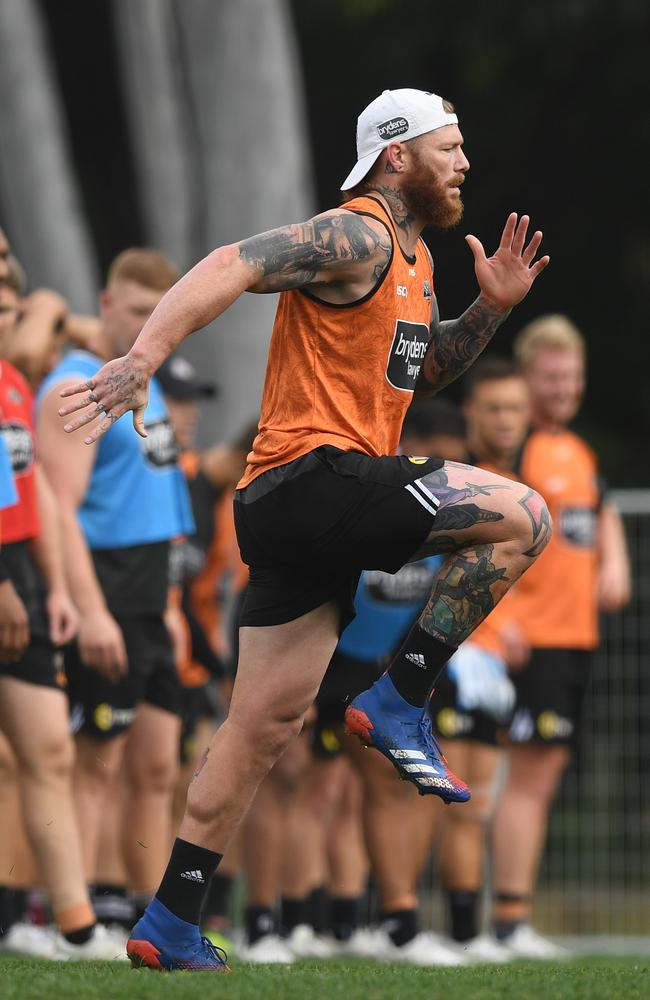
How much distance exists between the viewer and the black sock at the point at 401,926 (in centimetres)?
821

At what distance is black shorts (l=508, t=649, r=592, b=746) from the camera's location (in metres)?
9.51

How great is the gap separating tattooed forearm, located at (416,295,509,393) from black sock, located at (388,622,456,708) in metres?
0.99

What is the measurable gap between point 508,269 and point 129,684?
8.73ft

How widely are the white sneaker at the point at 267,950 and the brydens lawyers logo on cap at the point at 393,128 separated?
4003 millimetres

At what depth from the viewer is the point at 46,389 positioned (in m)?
7.36

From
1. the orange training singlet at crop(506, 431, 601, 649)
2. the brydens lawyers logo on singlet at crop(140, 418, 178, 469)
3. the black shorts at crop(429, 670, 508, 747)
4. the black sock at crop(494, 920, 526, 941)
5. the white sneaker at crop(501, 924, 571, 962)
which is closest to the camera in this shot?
the brydens lawyers logo on singlet at crop(140, 418, 178, 469)

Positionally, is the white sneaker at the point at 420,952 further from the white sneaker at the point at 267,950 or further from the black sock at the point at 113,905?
the black sock at the point at 113,905

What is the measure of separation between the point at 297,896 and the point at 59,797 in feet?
7.83

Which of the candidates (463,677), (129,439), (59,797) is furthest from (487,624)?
(59,797)

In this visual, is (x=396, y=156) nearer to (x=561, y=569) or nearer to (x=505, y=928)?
(x=561, y=569)

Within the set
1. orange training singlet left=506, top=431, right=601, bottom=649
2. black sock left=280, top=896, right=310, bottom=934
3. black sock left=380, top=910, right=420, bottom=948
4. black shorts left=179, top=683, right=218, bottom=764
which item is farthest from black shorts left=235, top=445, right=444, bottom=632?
orange training singlet left=506, top=431, right=601, bottom=649

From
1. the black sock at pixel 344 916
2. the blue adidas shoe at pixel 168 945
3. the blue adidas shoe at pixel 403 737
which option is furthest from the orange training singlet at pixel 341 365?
the black sock at pixel 344 916

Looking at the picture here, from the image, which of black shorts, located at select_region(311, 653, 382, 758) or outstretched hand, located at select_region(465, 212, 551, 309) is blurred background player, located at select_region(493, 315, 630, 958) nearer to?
black shorts, located at select_region(311, 653, 382, 758)

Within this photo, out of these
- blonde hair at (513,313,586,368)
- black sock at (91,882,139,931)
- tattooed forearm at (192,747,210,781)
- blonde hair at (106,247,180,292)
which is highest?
blonde hair at (106,247,180,292)
